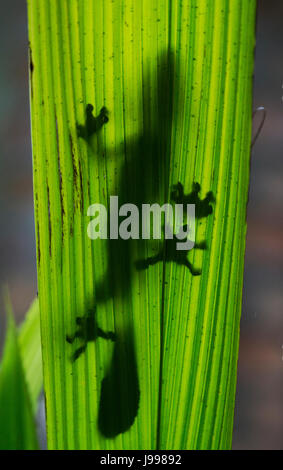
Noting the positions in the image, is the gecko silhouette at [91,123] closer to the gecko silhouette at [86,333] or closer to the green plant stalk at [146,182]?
the green plant stalk at [146,182]

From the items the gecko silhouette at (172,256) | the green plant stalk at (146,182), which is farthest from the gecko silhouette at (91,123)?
the gecko silhouette at (172,256)

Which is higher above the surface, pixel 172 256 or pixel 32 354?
pixel 172 256

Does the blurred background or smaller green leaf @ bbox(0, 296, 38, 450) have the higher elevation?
the blurred background

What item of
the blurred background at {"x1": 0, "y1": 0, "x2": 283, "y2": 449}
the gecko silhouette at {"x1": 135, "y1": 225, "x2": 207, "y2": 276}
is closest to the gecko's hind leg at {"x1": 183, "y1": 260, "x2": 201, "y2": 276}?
the gecko silhouette at {"x1": 135, "y1": 225, "x2": 207, "y2": 276}

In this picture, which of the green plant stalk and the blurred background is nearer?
the green plant stalk

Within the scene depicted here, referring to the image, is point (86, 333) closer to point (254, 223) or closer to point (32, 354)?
point (32, 354)

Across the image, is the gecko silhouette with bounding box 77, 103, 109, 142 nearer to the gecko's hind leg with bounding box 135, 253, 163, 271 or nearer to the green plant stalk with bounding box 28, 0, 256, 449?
the green plant stalk with bounding box 28, 0, 256, 449

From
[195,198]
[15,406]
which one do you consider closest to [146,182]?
[195,198]
